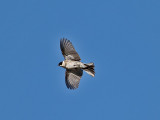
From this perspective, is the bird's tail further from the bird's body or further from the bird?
the bird's body

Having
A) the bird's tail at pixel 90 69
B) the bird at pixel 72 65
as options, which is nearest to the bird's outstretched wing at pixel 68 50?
the bird at pixel 72 65

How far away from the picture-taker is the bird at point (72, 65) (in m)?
30.4

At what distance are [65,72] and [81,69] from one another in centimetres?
93

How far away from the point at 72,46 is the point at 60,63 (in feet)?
3.94

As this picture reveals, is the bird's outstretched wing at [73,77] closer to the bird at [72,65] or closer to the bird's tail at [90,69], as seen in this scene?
the bird at [72,65]

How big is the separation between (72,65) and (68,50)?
31.2 inches

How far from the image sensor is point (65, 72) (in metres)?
31.1

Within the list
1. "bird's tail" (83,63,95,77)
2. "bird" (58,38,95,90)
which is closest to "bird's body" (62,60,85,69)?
"bird" (58,38,95,90)

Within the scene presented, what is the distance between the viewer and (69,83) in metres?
30.5

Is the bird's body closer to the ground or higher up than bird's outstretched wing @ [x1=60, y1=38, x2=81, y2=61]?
closer to the ground

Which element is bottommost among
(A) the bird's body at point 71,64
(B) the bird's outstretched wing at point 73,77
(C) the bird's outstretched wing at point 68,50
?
(B) the bird's outstretched wing at point 73,77

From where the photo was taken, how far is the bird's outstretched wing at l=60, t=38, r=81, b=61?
99.8ft

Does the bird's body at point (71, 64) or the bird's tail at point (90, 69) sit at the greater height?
the bird's body at point (71, 64)

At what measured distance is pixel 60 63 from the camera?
1220 inches
